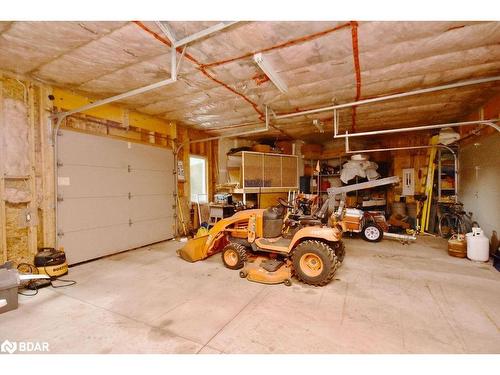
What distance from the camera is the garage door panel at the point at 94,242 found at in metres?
4.16

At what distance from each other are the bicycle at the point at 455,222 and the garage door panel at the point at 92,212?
7579 mm

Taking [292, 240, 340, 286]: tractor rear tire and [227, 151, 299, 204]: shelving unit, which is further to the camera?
[227, 151, 299, 204]: shelving unit

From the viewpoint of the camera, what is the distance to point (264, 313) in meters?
2.47

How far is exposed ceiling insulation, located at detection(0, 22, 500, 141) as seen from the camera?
2.52 m

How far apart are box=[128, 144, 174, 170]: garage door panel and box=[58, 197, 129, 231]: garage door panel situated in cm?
90

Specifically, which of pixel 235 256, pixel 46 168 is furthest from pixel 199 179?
pixel 235 256

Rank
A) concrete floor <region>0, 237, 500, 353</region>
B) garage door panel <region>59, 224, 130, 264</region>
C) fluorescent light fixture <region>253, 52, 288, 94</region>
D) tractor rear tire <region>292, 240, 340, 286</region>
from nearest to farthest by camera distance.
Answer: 1. concrete floor <region>0, 237, 500, 353</region>
2. fluorescent light fixture <region>253, 52, 288, 94</region>
3. tractor rear tire <region>292, 240, 340, 286</region>
4. garage door panel <region>59, 224, 130, 264</region>

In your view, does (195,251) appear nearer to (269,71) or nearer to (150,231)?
(150,231)

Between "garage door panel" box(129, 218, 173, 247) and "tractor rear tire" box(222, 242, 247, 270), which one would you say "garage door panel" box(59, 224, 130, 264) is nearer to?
"garage door panel" box(129, 218, 173, 247)

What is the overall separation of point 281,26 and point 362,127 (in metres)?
5.24

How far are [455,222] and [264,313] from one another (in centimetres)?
630

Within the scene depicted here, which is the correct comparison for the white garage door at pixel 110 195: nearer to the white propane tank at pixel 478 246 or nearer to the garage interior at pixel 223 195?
the garage interior at pixel 223 195

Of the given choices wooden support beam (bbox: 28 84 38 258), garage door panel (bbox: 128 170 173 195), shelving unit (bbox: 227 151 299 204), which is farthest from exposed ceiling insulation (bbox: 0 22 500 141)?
shelving unit (bbox: 227 151 299 204)

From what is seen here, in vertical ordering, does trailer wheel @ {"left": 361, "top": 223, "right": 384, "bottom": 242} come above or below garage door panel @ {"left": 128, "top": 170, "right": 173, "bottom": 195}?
below
